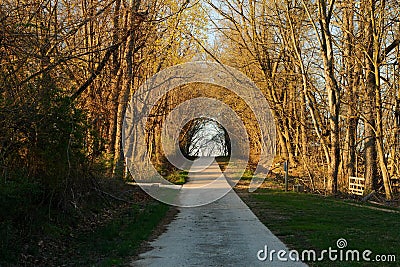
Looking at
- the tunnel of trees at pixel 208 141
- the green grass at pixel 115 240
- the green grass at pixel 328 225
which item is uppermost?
the tunnel of trees at pixel 208 141

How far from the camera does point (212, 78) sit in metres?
39.2

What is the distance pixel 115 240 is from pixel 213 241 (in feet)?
7.01

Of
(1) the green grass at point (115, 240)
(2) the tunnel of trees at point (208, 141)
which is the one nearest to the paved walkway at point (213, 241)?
(1) the green grass at point (115, 240)

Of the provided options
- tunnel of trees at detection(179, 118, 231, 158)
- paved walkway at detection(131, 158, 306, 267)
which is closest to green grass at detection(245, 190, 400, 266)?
paved walkway at detection(131, 158, 306, 267)

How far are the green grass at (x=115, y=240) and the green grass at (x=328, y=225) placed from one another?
3.17 m

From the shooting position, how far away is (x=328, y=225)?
46.8ft

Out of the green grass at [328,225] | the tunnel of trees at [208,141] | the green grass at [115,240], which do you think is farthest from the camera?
the tunnel of trees at [208,141]

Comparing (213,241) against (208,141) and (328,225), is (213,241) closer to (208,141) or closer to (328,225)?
(328,225)

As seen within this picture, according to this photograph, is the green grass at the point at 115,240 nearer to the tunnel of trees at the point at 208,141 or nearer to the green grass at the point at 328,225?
the green grass at the point at 328,225

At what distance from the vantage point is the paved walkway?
31.1 ft

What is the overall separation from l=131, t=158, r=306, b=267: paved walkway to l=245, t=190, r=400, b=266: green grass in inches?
20.0

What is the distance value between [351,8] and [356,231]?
15.1 meters

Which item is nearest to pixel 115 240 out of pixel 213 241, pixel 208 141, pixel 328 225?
pixel 213 241

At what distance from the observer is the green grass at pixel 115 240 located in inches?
389
